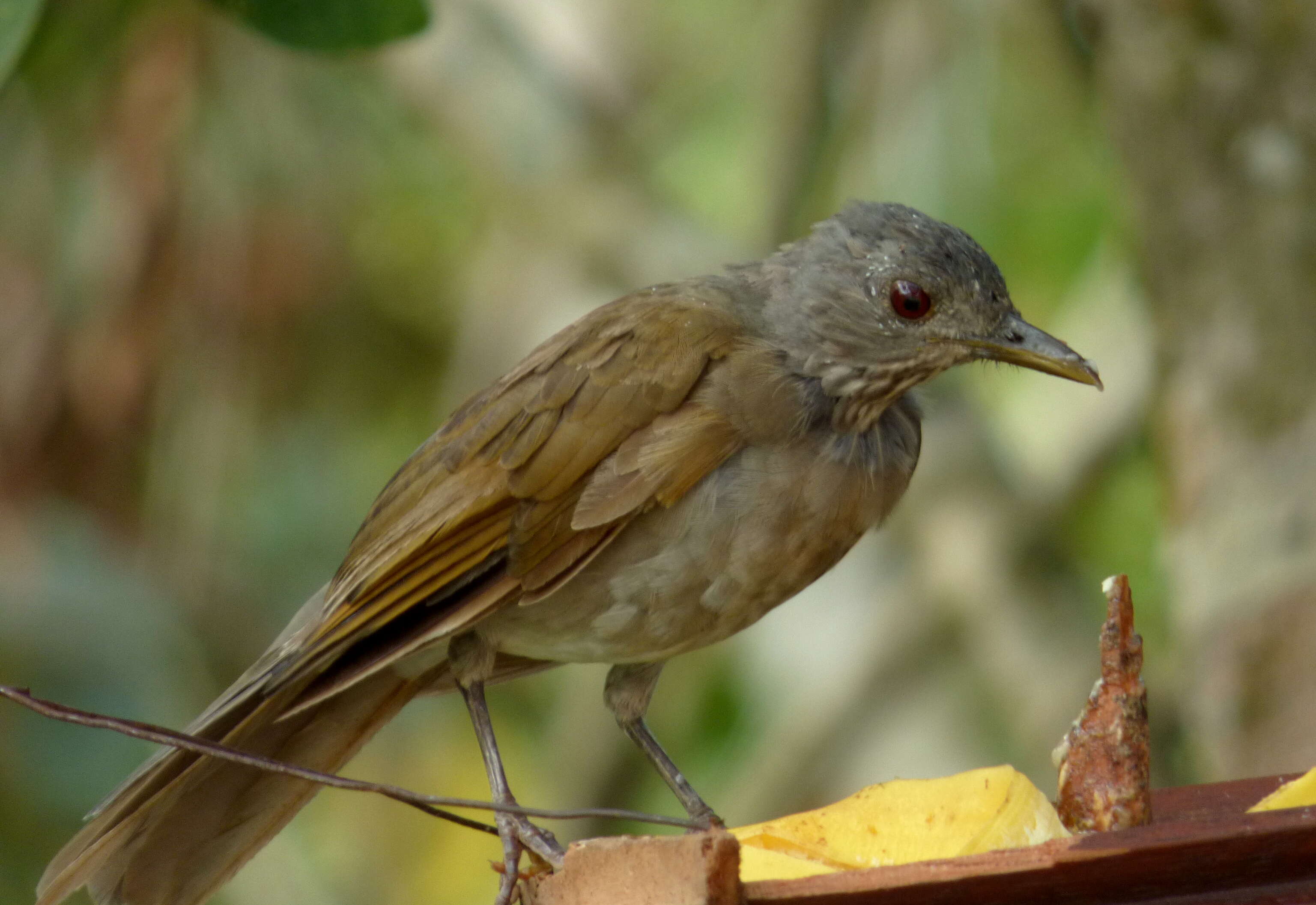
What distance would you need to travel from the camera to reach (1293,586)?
4.55 meters

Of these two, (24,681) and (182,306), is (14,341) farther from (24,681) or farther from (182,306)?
(24,681)

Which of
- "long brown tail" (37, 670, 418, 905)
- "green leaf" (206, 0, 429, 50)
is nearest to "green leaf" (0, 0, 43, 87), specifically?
"green leaf" (206, 0, 429, 50)

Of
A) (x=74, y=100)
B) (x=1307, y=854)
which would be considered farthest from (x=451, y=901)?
(x=1307, y=854)

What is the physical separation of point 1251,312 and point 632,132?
3114 mm

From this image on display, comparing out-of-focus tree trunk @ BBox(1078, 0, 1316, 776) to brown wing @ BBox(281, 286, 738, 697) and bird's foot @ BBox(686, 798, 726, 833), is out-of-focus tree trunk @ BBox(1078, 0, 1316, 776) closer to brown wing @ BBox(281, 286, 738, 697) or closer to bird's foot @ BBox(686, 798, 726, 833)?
bird's foot @ BBox(686, 798, 726, 833)

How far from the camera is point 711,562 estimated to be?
3113 mm

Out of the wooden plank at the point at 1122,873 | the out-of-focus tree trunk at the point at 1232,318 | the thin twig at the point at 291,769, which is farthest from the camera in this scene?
the out-of-focus tree trunk at the point at 1232,318

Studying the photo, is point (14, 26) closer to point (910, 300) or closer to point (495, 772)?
point (495, 772)

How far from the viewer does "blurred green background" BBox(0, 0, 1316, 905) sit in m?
4.83

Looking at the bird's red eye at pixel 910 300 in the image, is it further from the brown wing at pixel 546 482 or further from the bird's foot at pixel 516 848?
the bird's foot at pixel 516 848

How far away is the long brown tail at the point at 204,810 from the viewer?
2998 mm

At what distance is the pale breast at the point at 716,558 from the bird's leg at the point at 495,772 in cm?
6

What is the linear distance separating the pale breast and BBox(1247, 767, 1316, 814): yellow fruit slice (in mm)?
1134

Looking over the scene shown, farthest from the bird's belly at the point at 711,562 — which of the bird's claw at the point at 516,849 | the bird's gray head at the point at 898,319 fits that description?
the bird's claw at the point at 516,849
